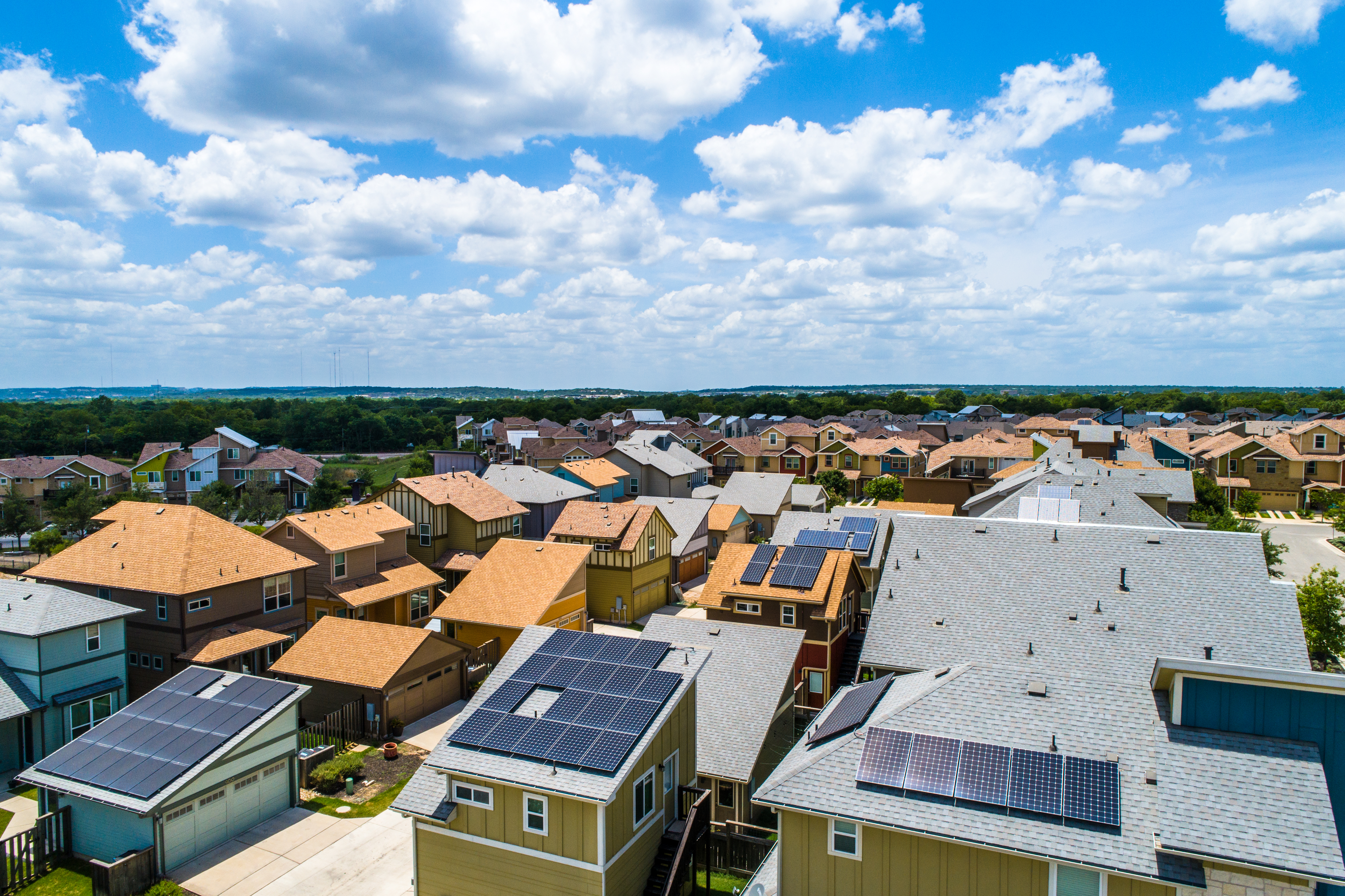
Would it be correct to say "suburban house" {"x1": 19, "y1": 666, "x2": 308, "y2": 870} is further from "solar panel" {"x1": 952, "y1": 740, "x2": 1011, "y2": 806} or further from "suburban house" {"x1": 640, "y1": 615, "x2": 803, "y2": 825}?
"solar panel" {"x1": 952, "y1": 740, "x2": 1011, "y2": 806}

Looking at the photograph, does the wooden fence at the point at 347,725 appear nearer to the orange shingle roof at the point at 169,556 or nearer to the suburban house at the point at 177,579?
the suburban house at the point at 177,579

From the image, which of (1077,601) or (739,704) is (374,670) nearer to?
(739,704)

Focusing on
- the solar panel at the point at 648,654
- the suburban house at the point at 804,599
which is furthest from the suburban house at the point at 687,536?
the solar panel at the point at 648,654

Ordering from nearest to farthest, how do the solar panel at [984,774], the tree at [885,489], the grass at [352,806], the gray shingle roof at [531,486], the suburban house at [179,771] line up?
the solar panel at [984,774]
the suburban house at [179,771]
the grass at [352,806]
the gray shingle roof at [531,486]
the tree at [885,489]

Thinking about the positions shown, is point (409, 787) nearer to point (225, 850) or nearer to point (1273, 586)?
point (225, 850)

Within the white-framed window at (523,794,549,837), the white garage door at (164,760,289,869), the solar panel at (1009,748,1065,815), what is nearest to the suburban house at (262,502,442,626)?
the white garage door at (164,760,289,869)

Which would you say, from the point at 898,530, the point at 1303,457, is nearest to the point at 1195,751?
the point at 898,530

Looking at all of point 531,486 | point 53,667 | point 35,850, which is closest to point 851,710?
point 35,850
